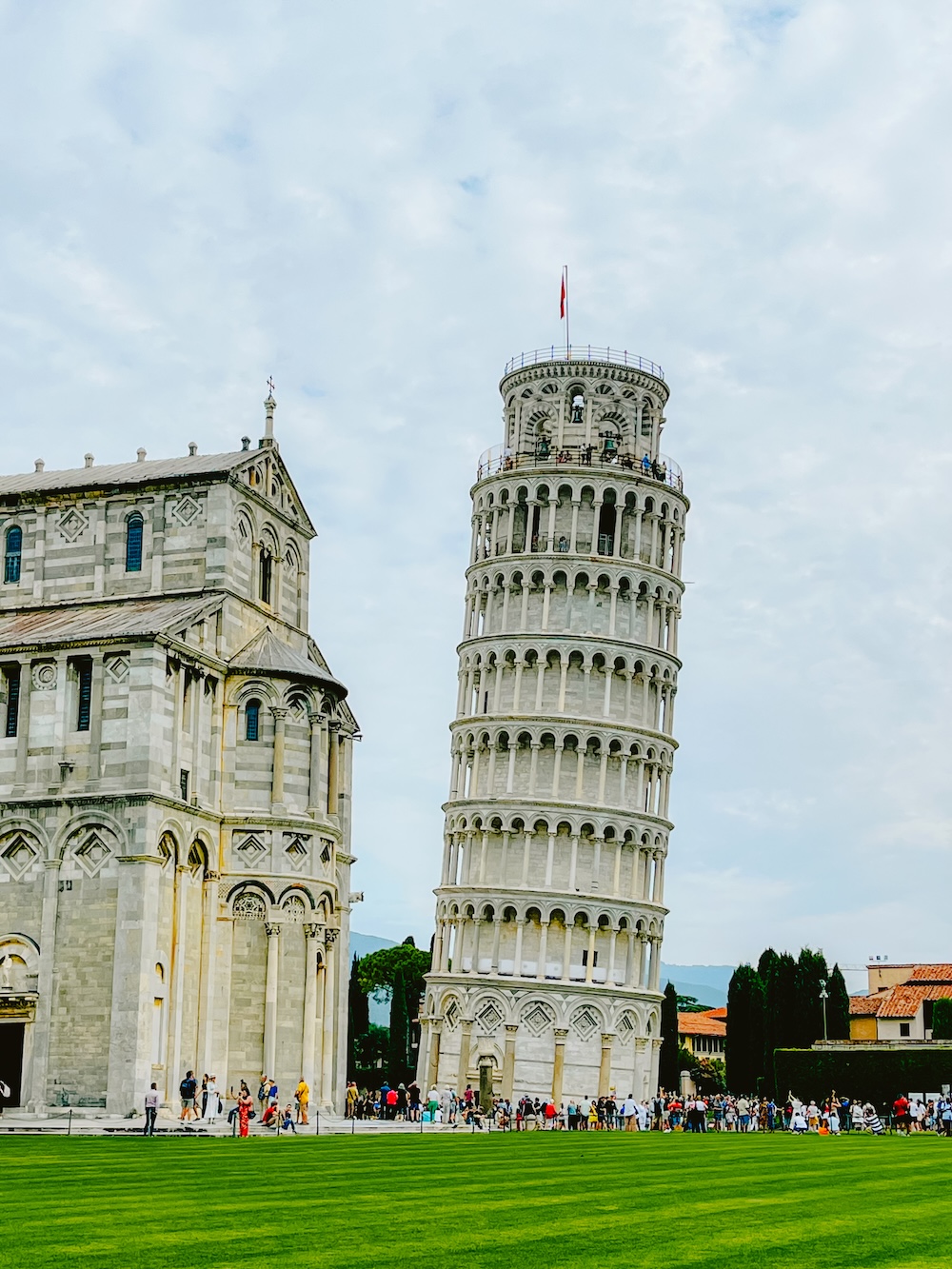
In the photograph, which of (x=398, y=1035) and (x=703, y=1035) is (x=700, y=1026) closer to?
(x=703, y=1035)

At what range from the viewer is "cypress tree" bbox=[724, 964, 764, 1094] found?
94875 mm

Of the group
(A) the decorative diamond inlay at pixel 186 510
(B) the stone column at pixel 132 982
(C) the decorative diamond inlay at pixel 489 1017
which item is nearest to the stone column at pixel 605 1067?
(C) the decorative diamond inlay at pixel 489 1017

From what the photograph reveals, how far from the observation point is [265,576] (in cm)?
6009

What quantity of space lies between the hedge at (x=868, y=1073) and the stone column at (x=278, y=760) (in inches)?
1514

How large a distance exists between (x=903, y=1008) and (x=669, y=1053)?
56.4 ft

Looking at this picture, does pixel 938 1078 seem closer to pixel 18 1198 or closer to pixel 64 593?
pixel 64 593

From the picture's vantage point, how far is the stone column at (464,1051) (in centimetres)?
8512

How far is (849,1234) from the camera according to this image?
1889 centimetres

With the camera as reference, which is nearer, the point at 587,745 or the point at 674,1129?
the point at 674,1129

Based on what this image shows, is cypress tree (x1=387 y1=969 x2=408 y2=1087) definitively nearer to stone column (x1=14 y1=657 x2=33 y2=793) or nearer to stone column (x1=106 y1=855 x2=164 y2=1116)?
stone column (x1=14 y1=657 x2=33 y2=793)

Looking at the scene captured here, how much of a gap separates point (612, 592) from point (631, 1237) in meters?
72.0

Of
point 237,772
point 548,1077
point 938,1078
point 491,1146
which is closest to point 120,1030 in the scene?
point 237,772

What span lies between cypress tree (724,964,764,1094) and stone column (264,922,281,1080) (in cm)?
4751

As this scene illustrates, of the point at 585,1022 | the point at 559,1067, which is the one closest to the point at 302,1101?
the point at 559,1067
